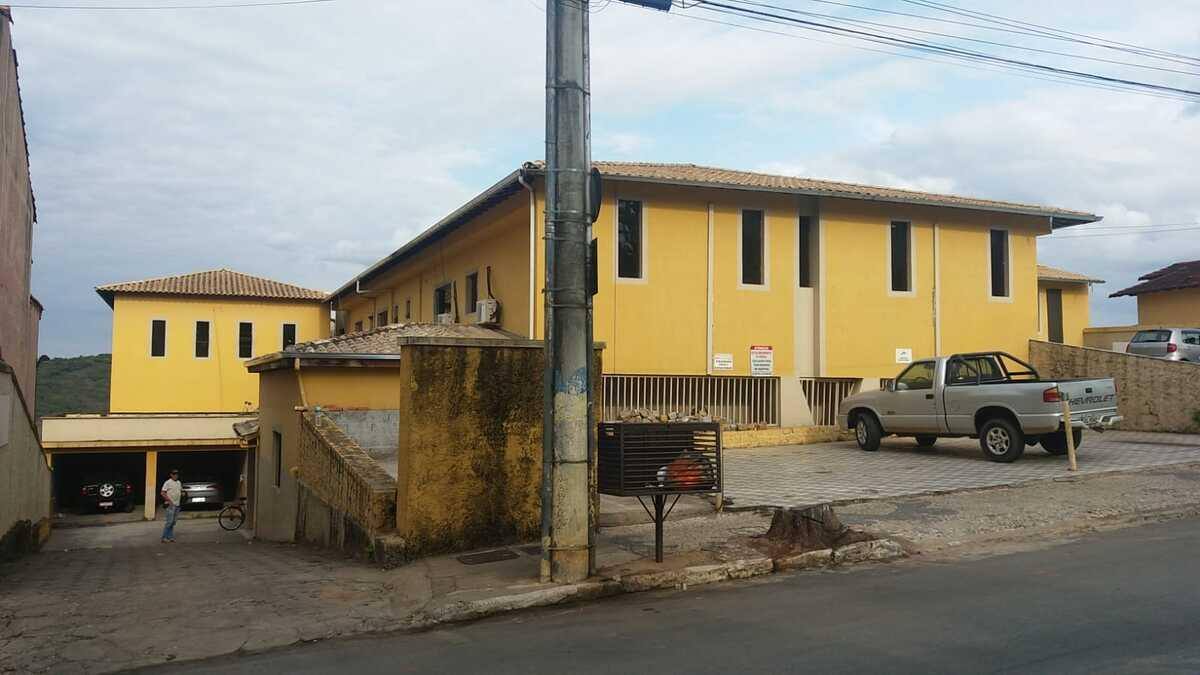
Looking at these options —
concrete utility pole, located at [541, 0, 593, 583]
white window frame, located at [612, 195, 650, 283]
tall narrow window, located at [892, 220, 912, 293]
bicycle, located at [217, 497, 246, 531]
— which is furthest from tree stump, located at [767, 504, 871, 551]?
bicycle, located at [217, 497, 246, 531]

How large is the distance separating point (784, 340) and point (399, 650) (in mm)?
15700

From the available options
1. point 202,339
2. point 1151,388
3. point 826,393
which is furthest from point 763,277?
point 202,339

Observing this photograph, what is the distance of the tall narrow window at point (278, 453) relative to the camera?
55.7 ft

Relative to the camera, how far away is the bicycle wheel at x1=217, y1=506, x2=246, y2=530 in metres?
25.2

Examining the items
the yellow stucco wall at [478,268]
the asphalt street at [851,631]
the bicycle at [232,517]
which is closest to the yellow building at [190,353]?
the bicycle at [232,517]

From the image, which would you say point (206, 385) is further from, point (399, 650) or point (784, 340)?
point (399, 650)

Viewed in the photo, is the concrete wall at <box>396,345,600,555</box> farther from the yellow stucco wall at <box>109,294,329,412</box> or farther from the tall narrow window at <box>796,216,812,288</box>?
the yellow stucco wall at <box>109,294,329,412</box>

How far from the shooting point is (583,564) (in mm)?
7332

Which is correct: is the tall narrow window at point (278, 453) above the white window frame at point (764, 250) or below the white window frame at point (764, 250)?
below

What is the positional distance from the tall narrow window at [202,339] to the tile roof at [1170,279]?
37.0 metres

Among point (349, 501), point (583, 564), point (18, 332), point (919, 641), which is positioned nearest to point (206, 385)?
point (18, 332)

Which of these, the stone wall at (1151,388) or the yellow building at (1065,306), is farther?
the yellow building at (1065,306)

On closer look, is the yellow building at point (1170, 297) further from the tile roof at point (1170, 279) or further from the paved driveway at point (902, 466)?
the paved driveway at point (902, 466)

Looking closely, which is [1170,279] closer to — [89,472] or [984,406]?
[984,406]
